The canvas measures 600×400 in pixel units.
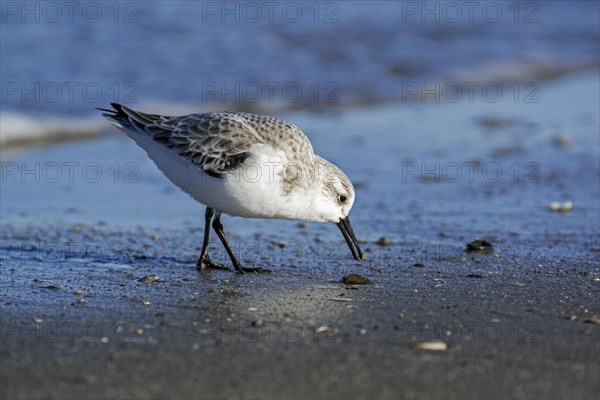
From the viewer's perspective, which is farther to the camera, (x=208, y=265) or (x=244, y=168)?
(x=208, y=265)

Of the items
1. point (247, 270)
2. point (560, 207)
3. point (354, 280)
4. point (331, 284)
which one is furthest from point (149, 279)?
point (560, 207)

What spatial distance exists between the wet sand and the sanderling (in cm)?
47

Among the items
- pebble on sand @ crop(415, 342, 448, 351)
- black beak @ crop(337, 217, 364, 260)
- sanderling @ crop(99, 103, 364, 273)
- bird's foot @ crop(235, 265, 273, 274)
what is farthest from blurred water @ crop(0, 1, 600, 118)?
pebble on sand @ crop(415, 342, 448, 351)

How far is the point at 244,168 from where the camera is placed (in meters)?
6.62

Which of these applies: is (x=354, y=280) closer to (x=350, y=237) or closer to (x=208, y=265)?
(x=350, y=237)

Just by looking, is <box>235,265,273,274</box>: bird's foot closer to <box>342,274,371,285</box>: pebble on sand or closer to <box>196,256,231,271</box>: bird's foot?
<box>196,256,231,271</box>: bird's foot

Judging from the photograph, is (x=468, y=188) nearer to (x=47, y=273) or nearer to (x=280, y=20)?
(x=47, y=273)

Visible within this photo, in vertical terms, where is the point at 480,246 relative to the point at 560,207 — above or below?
below

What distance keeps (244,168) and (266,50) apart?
28.3ft

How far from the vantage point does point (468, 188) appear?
9.33m

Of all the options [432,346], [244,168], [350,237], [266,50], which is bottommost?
[432,346]

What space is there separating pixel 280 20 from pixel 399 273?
1065cm

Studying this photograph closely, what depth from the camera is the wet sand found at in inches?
182

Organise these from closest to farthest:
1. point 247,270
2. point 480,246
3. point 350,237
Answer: point 247,270, point 350,237, point 480,246
